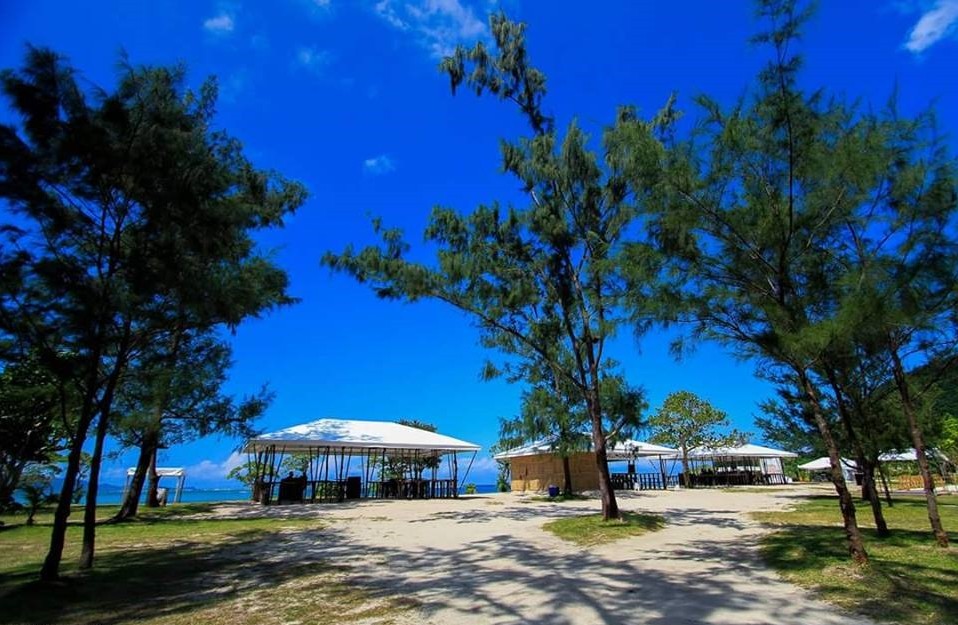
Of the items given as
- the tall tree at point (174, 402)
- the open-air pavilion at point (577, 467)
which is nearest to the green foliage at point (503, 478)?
the open-air pavilion at point (577, 467)

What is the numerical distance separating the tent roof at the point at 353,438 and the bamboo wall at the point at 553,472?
5744 millimetres

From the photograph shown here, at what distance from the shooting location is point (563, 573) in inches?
254

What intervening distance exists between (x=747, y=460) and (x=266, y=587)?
38.9 metres

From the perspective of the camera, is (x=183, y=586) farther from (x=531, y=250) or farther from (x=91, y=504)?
(x=531, y=250)

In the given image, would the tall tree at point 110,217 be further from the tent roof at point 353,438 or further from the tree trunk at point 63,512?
the tent roof at point 353,438

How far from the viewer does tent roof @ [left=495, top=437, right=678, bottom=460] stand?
24.8m

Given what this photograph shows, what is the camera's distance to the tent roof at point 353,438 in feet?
62.7

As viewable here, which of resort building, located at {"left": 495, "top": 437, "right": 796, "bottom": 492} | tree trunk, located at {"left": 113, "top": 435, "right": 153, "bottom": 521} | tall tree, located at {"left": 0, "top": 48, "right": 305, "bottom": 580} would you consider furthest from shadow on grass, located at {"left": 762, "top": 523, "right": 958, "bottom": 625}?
tree trunk, located at {"left": 113, "top": 435, "right": 153, "bottom": 521}

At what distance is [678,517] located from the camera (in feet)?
42.8

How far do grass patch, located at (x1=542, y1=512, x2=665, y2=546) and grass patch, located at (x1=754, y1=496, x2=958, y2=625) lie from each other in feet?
7.72

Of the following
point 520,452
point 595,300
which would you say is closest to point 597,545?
point 595,300

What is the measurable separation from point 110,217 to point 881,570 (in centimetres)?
1043

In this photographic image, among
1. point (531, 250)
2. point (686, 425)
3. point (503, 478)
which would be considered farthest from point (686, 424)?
point (531, 250)

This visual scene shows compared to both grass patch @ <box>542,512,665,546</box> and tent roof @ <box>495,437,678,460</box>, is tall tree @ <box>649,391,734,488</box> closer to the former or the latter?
tent roof @ <box>495,437,678,460</box>
